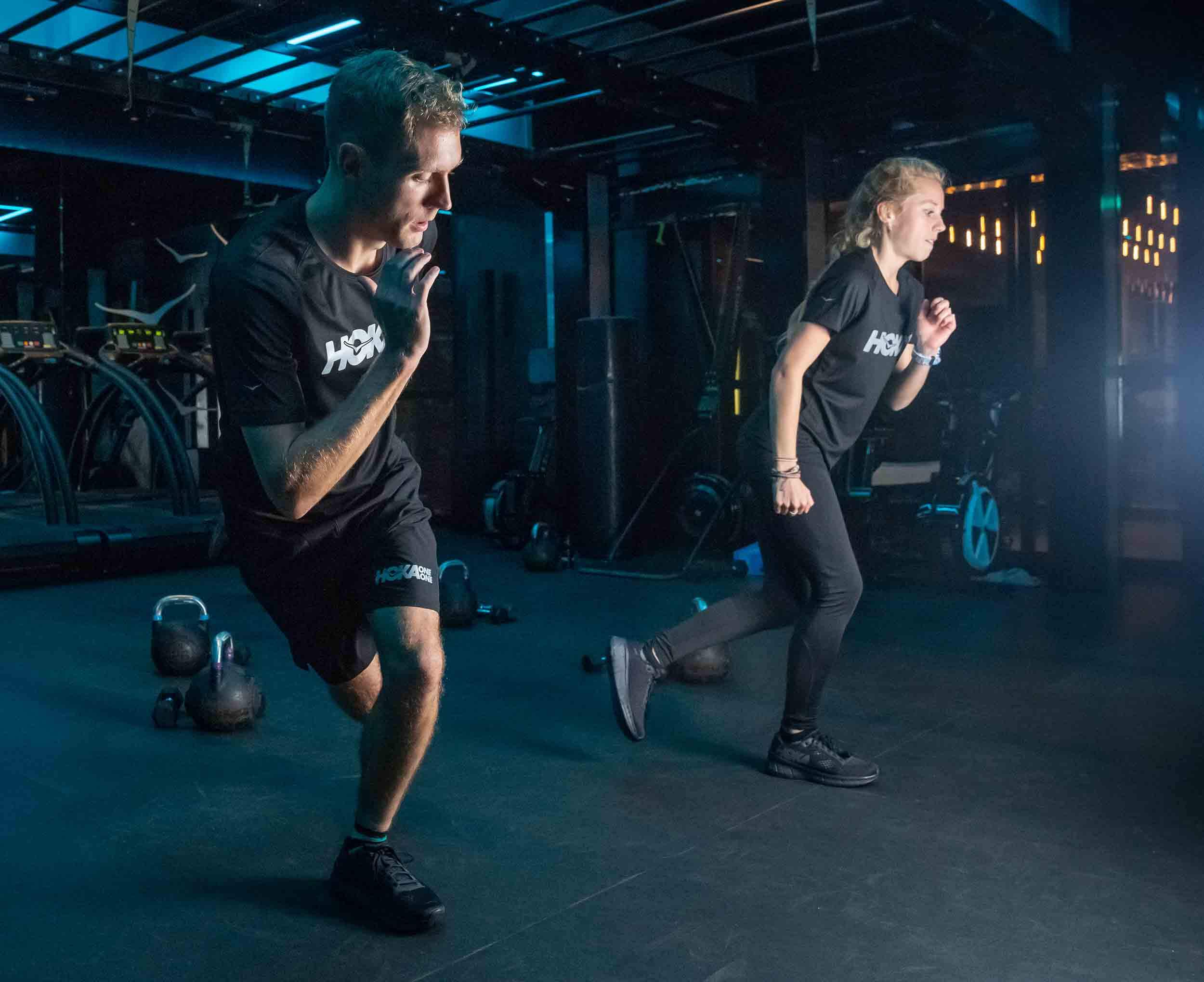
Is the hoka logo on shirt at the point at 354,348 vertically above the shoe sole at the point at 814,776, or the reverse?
the hoka logo on shirt at the point at 354,348

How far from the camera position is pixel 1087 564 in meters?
5.41

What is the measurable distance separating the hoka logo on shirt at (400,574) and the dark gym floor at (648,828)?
0.61 metres

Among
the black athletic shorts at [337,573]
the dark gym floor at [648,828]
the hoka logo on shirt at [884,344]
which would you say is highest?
the hoka logo on shirt at [884,344]

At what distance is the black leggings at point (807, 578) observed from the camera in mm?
2691

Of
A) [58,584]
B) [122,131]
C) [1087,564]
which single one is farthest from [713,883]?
[122,131]

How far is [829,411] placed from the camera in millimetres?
2758

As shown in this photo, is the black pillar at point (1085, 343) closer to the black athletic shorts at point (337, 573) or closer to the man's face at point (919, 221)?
the man's face at point (919, 221)

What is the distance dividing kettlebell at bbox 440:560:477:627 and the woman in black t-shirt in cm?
201

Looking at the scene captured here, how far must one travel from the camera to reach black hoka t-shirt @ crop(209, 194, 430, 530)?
1748 mm

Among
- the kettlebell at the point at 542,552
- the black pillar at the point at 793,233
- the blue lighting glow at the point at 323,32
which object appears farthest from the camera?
the kettlebell at the point at 542,552

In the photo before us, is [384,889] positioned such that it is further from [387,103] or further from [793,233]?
[793,233]

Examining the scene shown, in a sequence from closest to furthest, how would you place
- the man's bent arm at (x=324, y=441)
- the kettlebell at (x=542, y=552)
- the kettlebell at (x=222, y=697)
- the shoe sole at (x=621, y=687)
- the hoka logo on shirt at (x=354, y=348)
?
the man's bent arm at (x=324, y=441), the hoka logo on shirt at (x=354, y=348), the shoe sole at (x=621, y=687), the kettlebell at (x=222, y=697), the kettlebell at (x=542, y=552)

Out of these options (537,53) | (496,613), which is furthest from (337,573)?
(537,53)

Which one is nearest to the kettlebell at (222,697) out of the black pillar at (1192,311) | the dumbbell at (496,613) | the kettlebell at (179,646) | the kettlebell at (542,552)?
the kettlebell at (179,646)
